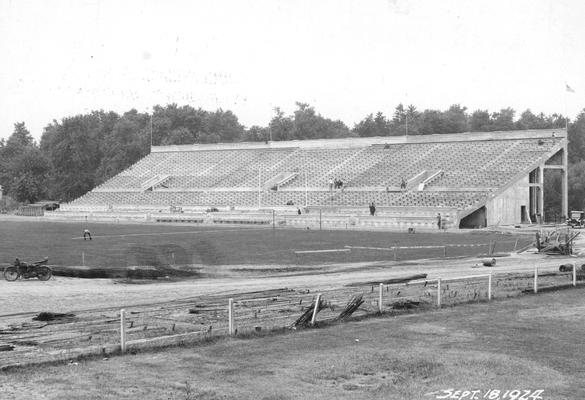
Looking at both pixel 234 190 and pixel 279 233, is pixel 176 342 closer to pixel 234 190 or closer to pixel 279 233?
pixel 279 233

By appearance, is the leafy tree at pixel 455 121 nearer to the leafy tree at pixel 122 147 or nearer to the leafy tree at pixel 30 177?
the leafy tree at pixel 122 147

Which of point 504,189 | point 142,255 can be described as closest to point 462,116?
point 504,189

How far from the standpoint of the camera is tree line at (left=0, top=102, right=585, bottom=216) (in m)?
129

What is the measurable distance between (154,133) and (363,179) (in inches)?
2712

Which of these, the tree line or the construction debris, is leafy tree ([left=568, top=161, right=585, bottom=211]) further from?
the construction debris

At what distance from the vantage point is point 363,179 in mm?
80688

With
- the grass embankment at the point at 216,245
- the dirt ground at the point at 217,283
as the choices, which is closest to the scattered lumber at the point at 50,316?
the dirt ground at the point at 217,283

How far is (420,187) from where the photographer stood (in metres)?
73.4

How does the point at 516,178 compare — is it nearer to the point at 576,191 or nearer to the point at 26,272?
the point at 576,191

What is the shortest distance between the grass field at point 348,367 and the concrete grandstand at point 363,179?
144 ft

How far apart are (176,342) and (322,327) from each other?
4030mm

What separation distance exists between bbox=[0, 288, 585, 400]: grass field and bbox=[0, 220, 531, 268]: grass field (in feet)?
60.8

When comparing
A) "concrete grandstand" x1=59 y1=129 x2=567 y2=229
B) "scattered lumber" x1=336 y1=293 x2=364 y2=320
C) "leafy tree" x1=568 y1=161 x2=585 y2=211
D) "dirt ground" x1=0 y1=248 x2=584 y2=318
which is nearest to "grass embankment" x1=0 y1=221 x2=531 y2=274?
"dirt ground" x1=0 y1=248 x2=584 y2=318

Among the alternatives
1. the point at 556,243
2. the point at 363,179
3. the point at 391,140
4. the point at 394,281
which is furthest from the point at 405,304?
the point at 391,140
